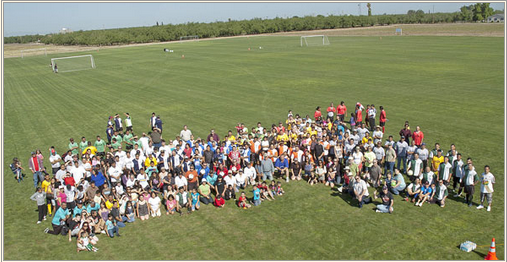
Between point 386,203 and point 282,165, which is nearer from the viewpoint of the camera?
point 386,203

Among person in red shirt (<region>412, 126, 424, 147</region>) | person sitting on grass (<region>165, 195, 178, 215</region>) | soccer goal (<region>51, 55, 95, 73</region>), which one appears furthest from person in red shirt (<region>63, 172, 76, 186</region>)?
soccer goal (<region>51, 55, 95, 73</region>)

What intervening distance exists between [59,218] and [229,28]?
11186 cm

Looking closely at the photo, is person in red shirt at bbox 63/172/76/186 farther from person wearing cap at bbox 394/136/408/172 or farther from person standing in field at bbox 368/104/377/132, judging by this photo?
person standing in field at bbox 368/104/377/132

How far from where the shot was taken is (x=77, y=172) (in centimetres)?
1482

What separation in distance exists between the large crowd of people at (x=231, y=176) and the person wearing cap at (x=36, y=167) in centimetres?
3

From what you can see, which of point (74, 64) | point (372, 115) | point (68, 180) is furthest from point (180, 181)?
point (74, 64)

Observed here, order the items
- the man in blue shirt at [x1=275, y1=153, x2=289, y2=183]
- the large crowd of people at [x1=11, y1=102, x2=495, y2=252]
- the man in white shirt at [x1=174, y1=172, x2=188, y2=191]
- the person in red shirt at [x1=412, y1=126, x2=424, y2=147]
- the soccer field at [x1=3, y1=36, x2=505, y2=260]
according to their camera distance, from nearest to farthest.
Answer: the soccer field at [x1=3, y1=36, x2=505, y2=260], the large crowd of people at [x1=11, y1=102, x2=495, y2=252], the man in white shirt at [x1=174, y1=172, x2=188, y2=191], the man in blue shirt at [x1=275, y1=153, x2=289, y2=183], the person in red shirt at [x1=412, y1=126, x2=424, y2=147]

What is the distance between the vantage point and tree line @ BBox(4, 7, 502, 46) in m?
111

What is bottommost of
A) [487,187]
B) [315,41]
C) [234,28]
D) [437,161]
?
[487,187]

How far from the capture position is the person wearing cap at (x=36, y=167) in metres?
15.9

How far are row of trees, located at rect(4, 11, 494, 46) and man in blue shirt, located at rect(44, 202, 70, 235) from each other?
101845 mm

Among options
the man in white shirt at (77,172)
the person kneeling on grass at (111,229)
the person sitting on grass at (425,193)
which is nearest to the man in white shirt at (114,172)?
the man in white shirt at (77,172)

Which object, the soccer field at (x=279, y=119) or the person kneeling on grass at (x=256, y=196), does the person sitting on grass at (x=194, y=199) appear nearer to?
the soccer field at (x=279, y=119)

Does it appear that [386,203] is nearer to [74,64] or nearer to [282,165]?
[282,165]
